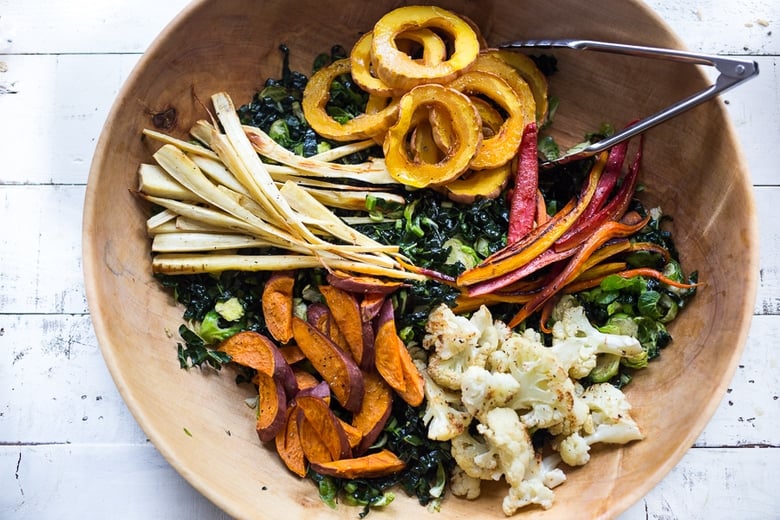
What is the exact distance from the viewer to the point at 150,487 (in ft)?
9.80

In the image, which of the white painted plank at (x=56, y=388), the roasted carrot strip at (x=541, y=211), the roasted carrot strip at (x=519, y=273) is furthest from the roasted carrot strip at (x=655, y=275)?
the white painted plank at (x=56, y=388)

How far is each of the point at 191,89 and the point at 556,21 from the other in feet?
5.26

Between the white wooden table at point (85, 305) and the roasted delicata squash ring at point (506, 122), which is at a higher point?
the roasted delicata squash ring at point (506, 122)

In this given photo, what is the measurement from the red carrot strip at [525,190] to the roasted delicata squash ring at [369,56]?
0.51 metres

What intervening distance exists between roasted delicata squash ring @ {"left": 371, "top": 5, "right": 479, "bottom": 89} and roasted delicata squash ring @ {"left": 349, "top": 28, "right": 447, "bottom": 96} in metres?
0.03

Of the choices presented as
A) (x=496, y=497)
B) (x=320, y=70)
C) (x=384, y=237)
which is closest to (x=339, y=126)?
(x=320, y=70)

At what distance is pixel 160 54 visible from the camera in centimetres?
278

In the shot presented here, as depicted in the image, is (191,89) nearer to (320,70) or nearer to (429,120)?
(320,70)

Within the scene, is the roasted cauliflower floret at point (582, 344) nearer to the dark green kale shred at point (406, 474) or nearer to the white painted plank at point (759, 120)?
the dark green kale shred at point (406, 474)

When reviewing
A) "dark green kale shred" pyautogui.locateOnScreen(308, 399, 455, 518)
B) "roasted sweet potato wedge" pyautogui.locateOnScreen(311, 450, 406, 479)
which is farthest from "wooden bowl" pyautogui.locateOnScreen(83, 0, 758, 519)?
"roasted sweet potato wedge" pyautogui.locateOnScreen(311, 450, 406, 479)

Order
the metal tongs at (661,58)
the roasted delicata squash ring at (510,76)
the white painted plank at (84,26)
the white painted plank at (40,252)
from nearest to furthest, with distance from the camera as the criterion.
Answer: the metal tongs at (661,58) < the roasted delicata squash ring at (510,76) < the white painted plank at (40,252) < the white painted plank at (84,26)

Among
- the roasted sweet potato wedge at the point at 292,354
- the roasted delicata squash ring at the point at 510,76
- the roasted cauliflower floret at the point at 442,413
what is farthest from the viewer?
the roasted delicata squash ring at the point at 510,76

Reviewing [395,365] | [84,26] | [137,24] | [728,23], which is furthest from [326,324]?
[728,23]

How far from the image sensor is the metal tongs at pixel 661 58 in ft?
8.22
